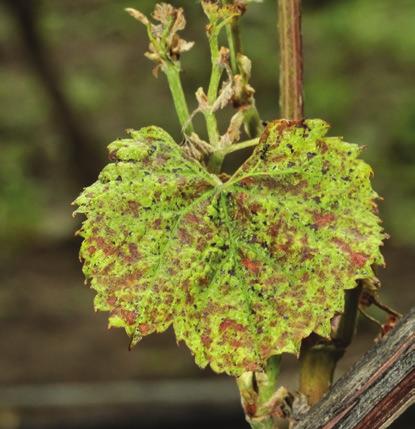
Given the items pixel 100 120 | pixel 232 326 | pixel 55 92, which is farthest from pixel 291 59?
pixel 100 120

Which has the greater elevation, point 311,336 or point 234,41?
point 234,41

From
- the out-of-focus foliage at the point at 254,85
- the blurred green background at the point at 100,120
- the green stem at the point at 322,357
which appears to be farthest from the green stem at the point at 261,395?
the out-of-focus foliage at the point at 254,85

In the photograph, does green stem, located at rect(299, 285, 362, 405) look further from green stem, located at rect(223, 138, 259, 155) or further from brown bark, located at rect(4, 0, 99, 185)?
brown bark, located at rect(4, 0, 99, 185)

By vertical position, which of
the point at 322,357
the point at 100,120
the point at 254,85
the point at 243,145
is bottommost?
the point at 322,357

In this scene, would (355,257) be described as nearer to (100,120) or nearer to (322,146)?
(322,146)

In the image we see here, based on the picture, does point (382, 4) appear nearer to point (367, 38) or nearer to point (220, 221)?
point (367, 38)

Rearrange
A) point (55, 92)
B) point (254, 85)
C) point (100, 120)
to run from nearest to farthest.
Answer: point (55, 92) → point (254, 85) → point (100, 120)

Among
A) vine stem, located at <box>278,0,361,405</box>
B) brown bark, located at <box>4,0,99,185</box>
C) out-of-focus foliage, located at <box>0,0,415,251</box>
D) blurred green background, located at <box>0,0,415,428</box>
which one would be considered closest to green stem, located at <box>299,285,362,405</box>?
vine stem, located at <box>278,0,361,405</box>
